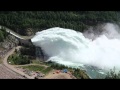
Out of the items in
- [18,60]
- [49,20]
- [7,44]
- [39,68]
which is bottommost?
[39,68]

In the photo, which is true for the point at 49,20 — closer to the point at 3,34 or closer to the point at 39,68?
the point at 3,34

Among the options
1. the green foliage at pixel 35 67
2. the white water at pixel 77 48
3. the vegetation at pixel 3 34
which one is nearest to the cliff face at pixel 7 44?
the vegetation at pixel 3 34

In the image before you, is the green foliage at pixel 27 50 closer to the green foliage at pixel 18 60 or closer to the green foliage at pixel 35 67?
the green foliage at pixel 18 60

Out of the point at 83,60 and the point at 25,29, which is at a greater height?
the point at 25,29

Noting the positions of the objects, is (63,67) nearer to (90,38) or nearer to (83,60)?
(83,60)

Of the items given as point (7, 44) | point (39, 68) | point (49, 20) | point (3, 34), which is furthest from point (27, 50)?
point (49, 20)
